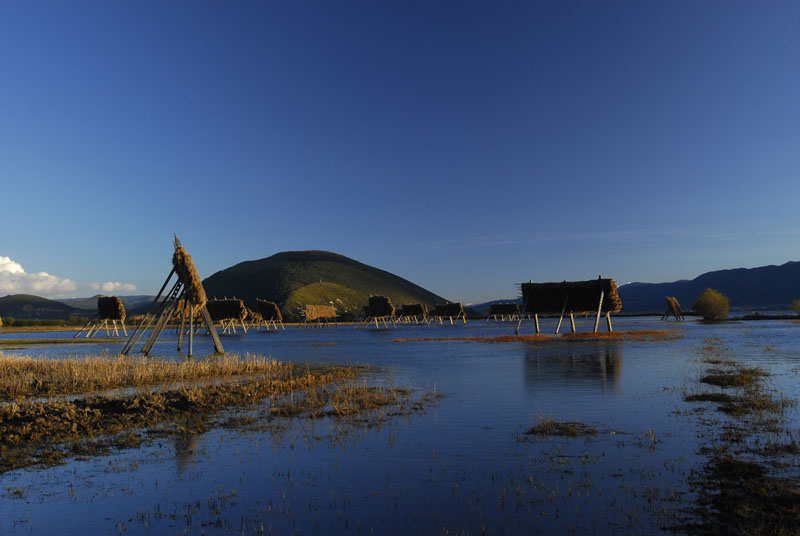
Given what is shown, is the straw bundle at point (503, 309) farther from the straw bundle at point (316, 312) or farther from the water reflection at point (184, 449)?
the water reflection at point (184, 449)

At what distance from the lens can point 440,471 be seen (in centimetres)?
825

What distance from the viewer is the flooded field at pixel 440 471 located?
6.38 metres

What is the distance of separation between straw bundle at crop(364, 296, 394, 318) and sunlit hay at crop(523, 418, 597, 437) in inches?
3061

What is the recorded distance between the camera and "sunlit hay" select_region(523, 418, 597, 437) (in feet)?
33.6

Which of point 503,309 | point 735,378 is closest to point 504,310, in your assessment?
point 503,309

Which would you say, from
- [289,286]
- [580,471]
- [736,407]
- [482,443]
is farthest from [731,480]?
[289,286]

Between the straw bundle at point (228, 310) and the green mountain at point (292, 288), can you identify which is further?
the green mountain at point (292, 288)

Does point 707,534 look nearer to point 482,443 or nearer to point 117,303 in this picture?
point 482,443

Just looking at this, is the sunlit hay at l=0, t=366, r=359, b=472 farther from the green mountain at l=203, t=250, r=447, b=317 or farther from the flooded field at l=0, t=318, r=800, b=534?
the green mountain at l=203, t=250, r=447, b=317

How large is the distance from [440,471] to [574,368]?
48.7 feet

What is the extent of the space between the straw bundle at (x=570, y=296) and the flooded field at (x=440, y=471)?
30331 mm

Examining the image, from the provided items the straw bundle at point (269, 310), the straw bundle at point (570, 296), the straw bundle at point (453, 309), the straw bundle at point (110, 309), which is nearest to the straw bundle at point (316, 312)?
the straw bundle at point (269, 310)

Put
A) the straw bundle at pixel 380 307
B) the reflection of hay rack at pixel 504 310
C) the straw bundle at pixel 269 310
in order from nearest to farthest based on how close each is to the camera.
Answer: the straw bundle at pixel 269 310, the straw bundle at pixel 380 307, the reflection of hay rack at pixel 504 310

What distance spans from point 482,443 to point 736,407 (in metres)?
6.69
